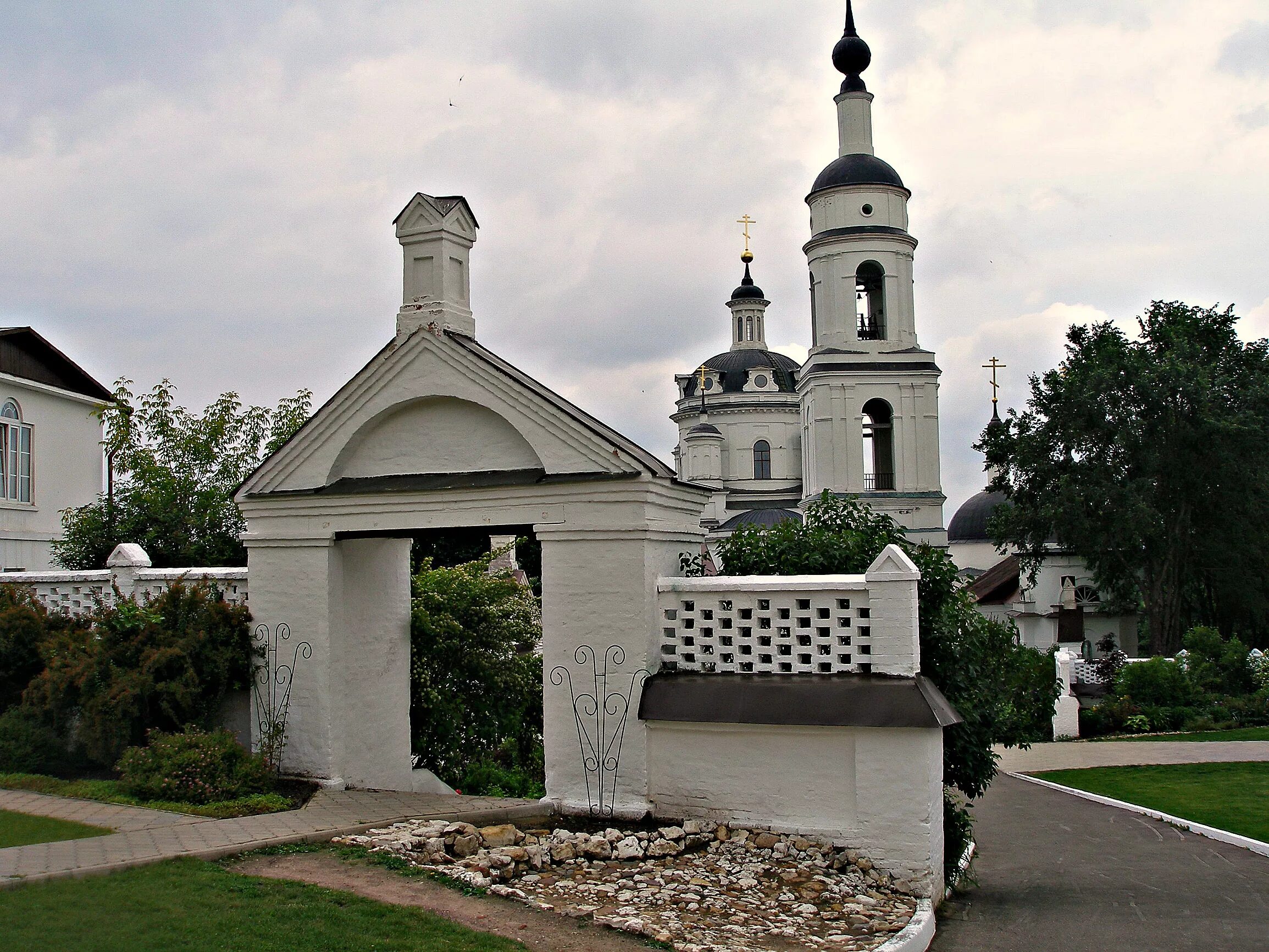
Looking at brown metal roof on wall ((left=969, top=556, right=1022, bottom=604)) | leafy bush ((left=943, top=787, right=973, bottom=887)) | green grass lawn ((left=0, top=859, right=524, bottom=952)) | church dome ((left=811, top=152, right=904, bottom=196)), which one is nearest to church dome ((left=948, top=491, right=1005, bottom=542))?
brown metal roof on wall ((left=969, top=556, right=1022, bottom=604))

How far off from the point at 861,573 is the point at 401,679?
4854 mm

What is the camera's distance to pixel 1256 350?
1251 inches

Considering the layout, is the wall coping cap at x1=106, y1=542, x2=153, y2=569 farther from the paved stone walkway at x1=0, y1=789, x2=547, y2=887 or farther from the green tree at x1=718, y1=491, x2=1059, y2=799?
the green tree at x1=718, y1=491, x2=1059, y2=799

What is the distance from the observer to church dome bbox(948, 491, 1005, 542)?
184 feet

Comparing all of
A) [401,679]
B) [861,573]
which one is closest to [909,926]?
[861,573]

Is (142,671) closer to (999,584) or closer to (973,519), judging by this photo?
(999,584)

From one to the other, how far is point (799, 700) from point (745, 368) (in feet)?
201

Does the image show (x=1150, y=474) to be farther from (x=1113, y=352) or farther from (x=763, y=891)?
(x=763, y=891)

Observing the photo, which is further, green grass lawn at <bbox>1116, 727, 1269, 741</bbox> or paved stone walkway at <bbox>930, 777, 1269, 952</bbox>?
green grass lawn at <bbox>1116, 727, 1269, 741</bbox>

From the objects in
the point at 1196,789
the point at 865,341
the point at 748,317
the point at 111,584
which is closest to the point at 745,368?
the point at 748,317

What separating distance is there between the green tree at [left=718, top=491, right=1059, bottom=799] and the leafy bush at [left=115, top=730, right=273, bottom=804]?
14.9ft

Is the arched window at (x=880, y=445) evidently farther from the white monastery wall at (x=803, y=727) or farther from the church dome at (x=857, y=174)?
the white monastery wall at (x=803, y=727)

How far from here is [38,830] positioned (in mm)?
7703

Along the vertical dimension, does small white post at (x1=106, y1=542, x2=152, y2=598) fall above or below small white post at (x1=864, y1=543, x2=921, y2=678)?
above
